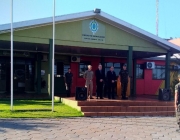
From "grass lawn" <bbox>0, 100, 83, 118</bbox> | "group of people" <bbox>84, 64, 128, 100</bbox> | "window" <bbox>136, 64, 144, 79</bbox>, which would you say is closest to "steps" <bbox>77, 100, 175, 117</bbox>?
"grass lawn" <bbox>0, 100, 83, 118</bbox>

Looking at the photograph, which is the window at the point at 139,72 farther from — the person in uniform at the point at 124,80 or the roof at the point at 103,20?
the person in uniform at the point at 124,80

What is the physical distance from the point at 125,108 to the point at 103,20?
5.23 metres

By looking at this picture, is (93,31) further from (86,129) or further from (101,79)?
(86,129)

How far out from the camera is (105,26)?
13883 mm

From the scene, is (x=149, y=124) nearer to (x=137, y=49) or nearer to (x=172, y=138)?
(x=172, y=138)

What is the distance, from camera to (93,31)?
13578mm

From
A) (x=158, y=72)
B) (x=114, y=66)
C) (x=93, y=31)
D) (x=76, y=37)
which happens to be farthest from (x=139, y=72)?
(x=76, y=37)

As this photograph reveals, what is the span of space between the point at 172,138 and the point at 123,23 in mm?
8048

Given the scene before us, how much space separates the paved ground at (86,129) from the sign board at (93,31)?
549 cm

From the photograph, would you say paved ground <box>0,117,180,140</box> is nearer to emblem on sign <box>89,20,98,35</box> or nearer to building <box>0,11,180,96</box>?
building <box>0,11,180,96</box>

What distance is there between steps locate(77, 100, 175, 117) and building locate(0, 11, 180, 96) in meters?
2.91

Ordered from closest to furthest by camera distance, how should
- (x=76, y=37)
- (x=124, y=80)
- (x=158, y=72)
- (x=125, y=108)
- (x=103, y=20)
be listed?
(x=125, y=108) → (x=124, y=80) → (x=76, y=37) → (x=103, y=20) → (x=158, y=72)

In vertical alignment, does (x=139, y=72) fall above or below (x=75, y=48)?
below

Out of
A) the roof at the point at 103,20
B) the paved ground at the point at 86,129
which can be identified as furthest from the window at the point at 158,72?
the paved ground at the point at 86,129
